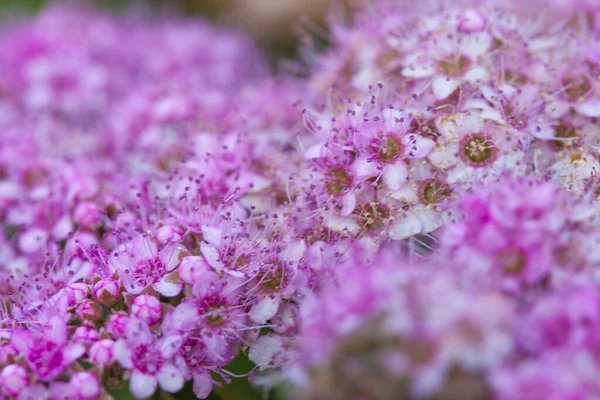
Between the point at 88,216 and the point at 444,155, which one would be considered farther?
the point at 88,216

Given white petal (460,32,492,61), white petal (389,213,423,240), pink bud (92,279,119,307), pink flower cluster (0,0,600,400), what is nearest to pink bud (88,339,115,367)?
pink flower cluster (0,0,600,400)

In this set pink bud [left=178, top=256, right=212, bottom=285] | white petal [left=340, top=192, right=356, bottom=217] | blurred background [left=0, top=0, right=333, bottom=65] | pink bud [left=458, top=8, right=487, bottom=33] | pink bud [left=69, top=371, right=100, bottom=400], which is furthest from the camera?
blurred background [left=0, top=0, right=333, bottom=65]

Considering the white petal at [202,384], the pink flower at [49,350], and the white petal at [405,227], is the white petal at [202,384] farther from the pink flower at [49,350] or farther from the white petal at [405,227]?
the white petal at [405,227]

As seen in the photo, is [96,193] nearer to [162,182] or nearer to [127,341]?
[162,182]

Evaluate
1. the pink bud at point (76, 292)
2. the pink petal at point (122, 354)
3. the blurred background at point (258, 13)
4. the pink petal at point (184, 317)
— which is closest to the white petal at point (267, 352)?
the pink petal at point (184, 317)

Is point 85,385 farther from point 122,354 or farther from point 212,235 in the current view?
point 212,235

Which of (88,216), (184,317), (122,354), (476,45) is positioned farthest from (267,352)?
(476,45)

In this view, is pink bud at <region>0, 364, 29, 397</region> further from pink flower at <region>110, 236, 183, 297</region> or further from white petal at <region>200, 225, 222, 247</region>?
white petal at <region>200, 225, 222, 247</region>
